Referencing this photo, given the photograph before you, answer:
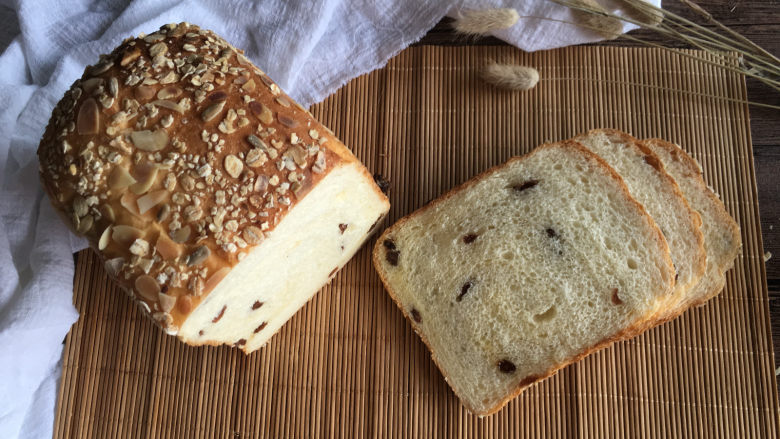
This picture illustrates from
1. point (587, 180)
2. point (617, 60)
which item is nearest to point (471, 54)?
point (617, 60)

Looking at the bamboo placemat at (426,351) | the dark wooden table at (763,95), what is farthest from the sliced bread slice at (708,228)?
the dark wooden table at (763,95)

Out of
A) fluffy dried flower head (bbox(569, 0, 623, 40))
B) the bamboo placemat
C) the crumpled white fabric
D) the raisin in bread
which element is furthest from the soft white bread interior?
fluffy dried flower head (bbox(569, 0, 623, 40))

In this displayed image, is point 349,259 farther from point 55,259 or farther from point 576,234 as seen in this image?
point 55,259

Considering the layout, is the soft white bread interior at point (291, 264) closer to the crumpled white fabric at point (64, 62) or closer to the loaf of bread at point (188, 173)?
the loaf of bread at point (188, 173)

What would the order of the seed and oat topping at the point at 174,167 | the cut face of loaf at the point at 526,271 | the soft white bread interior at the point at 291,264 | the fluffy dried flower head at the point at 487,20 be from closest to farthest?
the seed and oat topping at the point at 174,167 → the soft white bread interior at the point at 291,264 → the cut face of loaf at the point at 526,271 → the fluffy dried flower head at the point at 487,20

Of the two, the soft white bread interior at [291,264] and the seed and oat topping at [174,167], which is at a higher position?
A: the seed and oat topping at [174,167]

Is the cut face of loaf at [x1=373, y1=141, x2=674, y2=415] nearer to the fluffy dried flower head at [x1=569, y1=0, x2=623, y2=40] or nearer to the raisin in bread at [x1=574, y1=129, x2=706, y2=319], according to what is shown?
the raisin in bread at [x1=574, y1=129, x2=706, y2=319]
